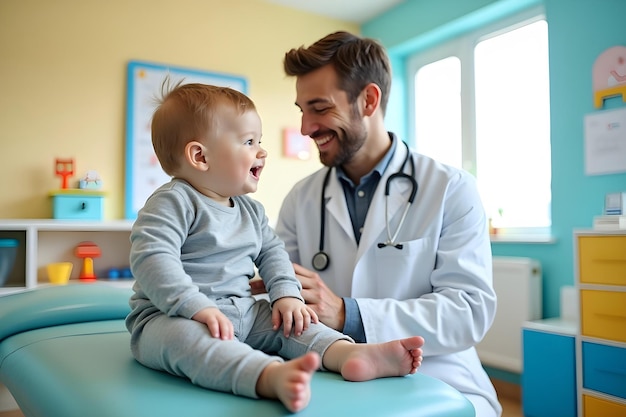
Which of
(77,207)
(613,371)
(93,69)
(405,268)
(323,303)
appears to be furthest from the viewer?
(93,69)

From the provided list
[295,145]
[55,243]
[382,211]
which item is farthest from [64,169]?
[382,211]

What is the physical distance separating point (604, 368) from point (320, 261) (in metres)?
1.41

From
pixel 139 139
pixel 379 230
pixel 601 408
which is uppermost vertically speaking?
pixel 139 139

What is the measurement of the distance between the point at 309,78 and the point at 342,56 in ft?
0.38

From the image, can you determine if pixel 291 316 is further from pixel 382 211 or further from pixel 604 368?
pixel 604 368

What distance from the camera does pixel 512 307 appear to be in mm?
2898

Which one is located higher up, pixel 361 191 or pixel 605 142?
pixel 605 142

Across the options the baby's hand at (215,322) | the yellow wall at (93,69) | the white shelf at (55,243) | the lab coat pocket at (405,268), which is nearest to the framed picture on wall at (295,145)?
the yellow wall at (93,69)

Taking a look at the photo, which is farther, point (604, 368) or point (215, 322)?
point (604, 368)

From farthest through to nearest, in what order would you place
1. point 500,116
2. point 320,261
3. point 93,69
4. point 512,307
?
point 500,116 < point 93,69 < point 512,307 < point 320,261

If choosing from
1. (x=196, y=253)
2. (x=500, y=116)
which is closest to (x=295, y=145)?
(x=500, y=116)

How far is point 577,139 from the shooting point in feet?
8.94

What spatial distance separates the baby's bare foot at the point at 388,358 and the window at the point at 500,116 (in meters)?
2.47

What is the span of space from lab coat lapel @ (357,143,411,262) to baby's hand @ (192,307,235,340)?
0.62 meters
